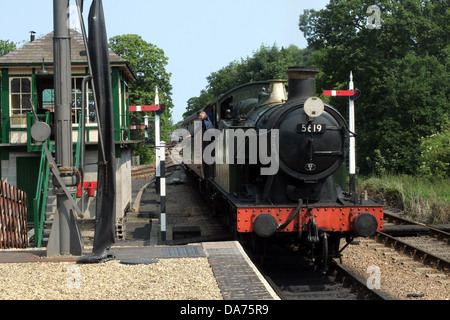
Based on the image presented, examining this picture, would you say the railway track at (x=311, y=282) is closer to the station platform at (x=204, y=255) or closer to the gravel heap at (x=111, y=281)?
the station platform at (x=204, y=255)

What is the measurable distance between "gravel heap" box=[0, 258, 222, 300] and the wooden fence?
3590mm

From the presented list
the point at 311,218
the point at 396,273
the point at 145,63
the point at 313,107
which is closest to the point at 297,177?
the point at 311,218

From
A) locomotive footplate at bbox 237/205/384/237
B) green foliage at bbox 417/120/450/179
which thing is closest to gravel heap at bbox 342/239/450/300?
locomotive footplate at bbox 237/205/384/237

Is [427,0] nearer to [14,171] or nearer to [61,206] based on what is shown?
[14,171]

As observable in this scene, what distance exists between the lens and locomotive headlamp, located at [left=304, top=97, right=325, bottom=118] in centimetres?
871

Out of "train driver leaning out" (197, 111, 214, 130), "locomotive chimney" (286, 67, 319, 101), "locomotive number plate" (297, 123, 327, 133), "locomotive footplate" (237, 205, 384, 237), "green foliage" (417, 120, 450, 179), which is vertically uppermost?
"locomotive chimney" (286, 67, 319, 101)

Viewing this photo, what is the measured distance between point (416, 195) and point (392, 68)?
10.8m

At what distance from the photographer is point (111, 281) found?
6.09 meters

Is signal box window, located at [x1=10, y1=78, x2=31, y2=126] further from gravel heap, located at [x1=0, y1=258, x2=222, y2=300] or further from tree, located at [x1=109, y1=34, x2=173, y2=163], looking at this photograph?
tree, located at [x1=109, y1=34, x2=173, y2=163]

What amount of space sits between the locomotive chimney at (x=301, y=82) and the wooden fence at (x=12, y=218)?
550 centimetres

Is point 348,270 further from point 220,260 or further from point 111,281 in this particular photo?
point 111,281

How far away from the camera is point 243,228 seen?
28.5 feet

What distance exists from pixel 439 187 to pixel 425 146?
3.80m

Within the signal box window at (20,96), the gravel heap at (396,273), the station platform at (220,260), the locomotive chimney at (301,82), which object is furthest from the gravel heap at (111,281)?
the signal box window at (20,96)
